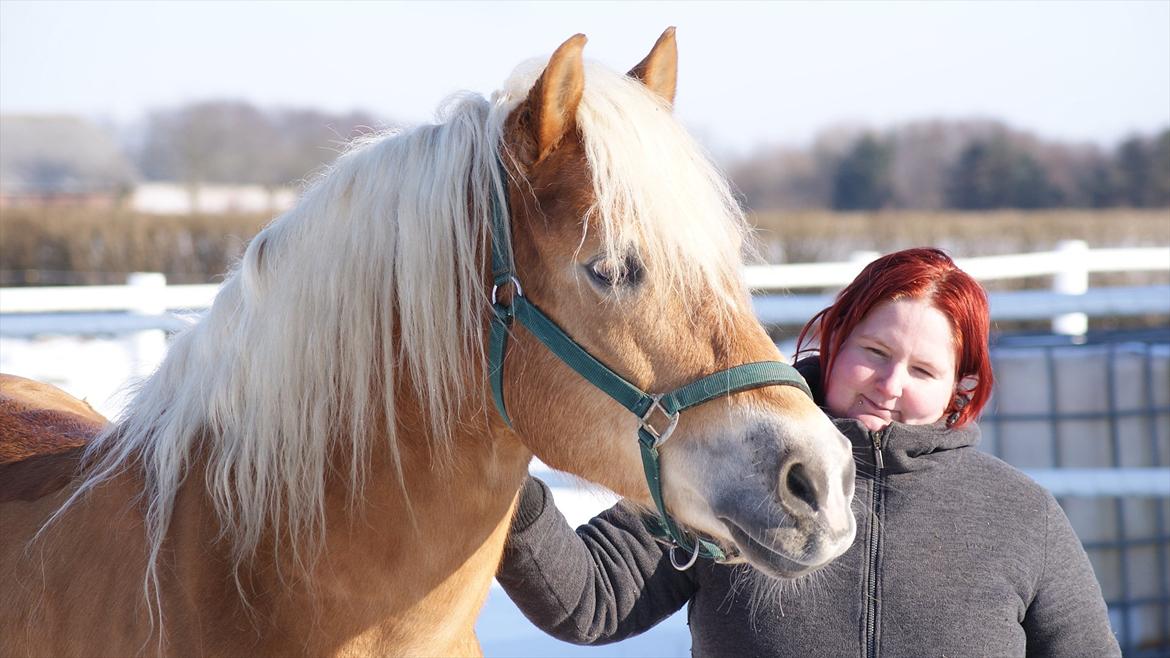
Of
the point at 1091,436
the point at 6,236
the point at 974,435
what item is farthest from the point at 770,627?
the point at 6,236

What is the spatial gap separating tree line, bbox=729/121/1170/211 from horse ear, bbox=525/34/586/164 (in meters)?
32.0

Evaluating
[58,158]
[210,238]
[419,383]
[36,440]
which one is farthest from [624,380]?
[58,158]

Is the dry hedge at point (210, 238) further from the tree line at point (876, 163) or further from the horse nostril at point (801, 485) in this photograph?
the horse nostril at point (801, 485)

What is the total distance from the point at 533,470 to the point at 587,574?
1.92 metres

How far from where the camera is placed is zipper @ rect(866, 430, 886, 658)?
6.11 ft

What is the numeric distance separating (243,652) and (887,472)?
47.7 inches

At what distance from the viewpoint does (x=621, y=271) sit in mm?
1612

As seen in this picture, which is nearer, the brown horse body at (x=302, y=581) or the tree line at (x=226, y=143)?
the brown horse body at (x=302, y=581)

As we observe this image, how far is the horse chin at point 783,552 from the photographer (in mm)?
1508

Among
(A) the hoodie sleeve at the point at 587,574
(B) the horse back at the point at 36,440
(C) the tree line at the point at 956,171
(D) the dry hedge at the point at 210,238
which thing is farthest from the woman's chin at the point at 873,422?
(C) the tree line at the point at 956,171

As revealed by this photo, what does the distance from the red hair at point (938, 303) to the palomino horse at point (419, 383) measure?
405 millimetres

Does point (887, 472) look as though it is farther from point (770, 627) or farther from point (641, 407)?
point (641, 407)

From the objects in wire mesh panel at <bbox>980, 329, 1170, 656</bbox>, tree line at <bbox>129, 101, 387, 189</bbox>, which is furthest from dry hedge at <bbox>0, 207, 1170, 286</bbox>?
tree line at <bbox>129, 101, 387, 189</bbox>

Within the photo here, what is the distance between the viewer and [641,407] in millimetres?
1604
